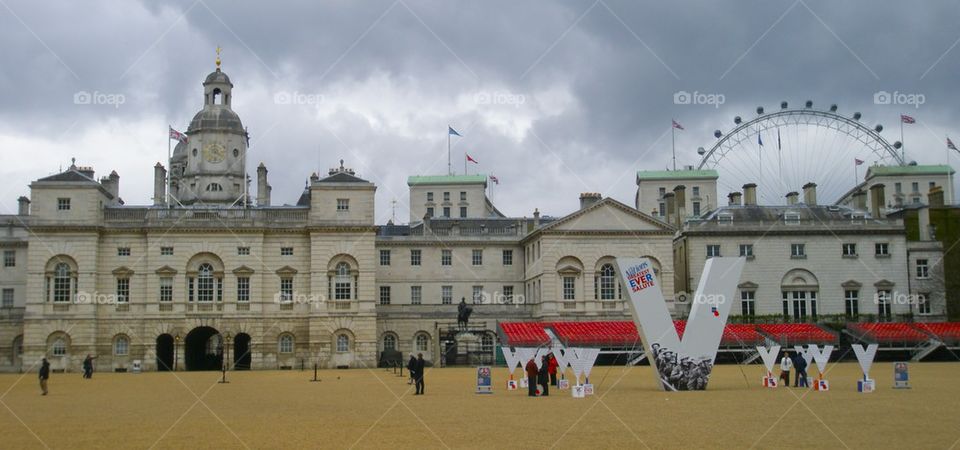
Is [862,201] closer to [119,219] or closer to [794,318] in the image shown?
[794,318]

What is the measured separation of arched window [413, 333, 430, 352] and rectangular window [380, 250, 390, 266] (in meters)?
6.24

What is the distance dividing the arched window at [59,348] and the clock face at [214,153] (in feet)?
61.4

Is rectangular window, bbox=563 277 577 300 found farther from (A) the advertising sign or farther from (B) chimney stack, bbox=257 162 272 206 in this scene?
(A) the advertising sign

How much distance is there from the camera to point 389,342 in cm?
6744

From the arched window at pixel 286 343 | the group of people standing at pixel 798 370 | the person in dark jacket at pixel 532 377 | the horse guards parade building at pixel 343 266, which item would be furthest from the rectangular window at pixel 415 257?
the person in dark jacket at pixel 532 377

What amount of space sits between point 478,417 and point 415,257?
4575 centimetres

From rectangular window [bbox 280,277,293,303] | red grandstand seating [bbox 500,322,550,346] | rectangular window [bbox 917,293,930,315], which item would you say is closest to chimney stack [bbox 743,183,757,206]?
rectangular window [bbox 917,293,930,315]

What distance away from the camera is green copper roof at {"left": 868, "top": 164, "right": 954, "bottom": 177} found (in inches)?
4279

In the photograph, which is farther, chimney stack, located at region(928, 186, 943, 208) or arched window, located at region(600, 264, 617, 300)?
chimney stack, located at region(928, 186, 943, 208)

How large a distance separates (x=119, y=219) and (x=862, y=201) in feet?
173

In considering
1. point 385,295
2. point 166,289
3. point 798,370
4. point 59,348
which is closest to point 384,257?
point 385,295

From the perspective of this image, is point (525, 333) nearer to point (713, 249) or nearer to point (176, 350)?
point (713, 249)

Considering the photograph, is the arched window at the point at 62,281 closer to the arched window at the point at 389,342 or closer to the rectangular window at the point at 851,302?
the arched window at the point at 389,342

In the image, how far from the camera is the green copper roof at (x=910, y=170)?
10869 cm
